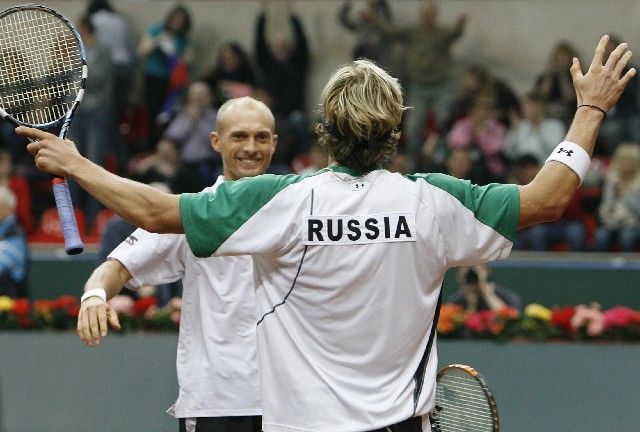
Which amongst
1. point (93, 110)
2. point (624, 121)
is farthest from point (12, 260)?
point (624, 121)

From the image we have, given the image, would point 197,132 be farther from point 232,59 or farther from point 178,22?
point 178,22

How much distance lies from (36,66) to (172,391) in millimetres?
2942

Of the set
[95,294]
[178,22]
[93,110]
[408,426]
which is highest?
[178,22]

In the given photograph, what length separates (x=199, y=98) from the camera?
1322 cm

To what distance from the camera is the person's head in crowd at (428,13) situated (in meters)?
13.4

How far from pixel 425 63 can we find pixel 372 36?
61cm

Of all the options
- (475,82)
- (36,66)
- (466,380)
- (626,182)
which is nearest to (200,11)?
(475,82)

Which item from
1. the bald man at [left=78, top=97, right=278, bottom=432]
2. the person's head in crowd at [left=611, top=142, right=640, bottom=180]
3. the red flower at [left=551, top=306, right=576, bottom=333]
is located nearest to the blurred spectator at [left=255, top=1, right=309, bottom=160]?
the person's head in crowd at [left=611, top=142, right=640, bottom=180]

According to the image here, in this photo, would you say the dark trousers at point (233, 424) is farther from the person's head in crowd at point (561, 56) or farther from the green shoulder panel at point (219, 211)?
the person's head in crowd at point (561, 56)

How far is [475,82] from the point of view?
13312 millimetres

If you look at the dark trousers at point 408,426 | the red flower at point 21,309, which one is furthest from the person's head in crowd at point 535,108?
the dark trousers at point 408,426

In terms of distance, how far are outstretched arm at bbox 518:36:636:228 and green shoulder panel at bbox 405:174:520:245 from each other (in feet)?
0.09

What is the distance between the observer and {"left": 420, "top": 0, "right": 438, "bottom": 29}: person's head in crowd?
13392 millimetres

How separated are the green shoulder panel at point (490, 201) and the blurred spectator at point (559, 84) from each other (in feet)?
29.1
